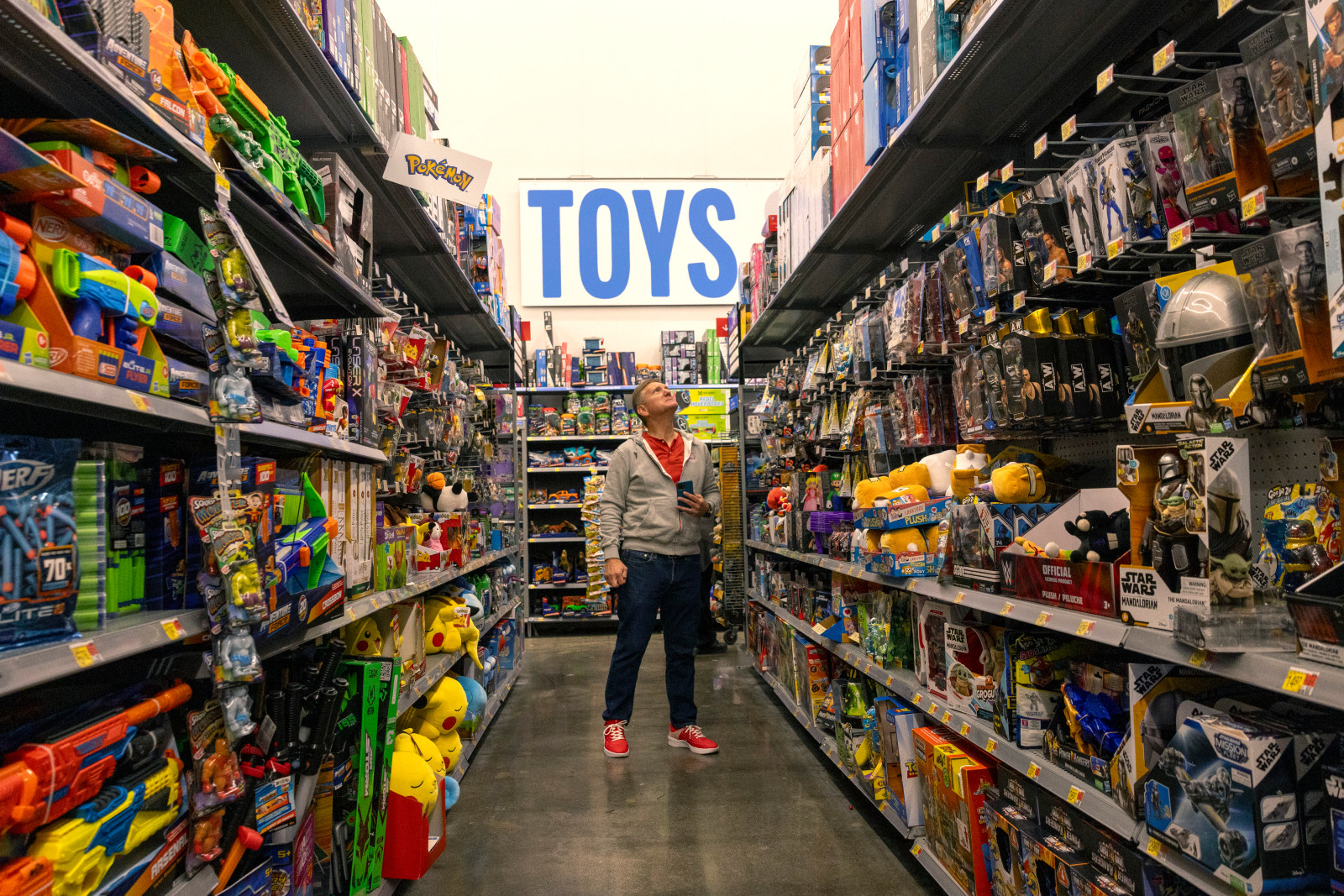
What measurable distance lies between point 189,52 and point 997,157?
233 cm

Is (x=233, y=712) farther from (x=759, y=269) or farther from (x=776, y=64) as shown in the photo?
(x=776, y=64)

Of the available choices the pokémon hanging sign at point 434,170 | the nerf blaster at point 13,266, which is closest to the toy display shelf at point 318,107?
the pokémon hanging sign at point 434,170

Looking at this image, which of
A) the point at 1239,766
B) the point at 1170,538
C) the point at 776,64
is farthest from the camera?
the point at 776,64

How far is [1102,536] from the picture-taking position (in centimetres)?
170

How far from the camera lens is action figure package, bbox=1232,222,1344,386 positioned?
3.89 feet

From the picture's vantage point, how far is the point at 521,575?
6.88 metres

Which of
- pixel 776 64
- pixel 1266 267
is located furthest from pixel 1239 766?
pixel 776 64

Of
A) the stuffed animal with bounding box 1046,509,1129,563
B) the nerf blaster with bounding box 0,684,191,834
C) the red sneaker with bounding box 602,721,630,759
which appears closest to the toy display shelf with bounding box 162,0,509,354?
the nerf blaster with bounding box 0,684,191,834

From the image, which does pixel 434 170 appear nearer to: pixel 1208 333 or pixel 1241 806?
pixel 1208 333

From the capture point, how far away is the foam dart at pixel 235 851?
157 cm

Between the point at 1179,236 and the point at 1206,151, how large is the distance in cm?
14

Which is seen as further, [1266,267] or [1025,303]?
[1025,303]

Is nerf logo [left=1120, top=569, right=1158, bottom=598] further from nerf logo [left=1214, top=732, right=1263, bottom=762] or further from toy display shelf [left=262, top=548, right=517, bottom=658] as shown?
toy display shelf [left=262, top=548, right=517, bottom=658]

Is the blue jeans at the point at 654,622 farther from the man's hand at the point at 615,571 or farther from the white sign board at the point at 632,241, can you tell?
the white sign board at the point at 632,241
